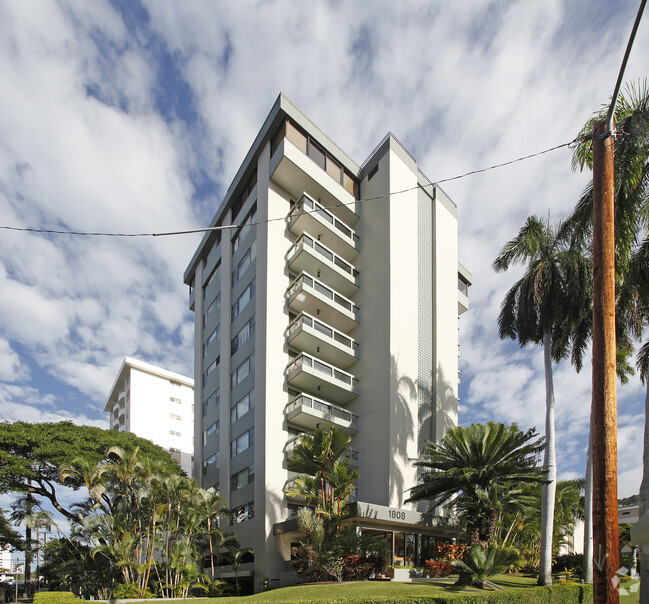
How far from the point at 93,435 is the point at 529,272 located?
102 ft

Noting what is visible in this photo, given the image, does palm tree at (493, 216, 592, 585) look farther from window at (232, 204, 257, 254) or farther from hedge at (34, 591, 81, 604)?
hedge at (34, 591, 81, 604)

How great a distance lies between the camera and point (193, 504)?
94.0 ft

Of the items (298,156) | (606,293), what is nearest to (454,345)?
(298,156)

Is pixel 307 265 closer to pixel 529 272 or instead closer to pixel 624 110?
pixel 529 272

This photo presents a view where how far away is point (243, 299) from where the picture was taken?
38281 mm

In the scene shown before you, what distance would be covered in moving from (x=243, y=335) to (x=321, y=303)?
6.19m

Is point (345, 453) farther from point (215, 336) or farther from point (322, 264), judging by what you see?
point (215, 336)

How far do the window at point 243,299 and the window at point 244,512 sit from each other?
13078mm

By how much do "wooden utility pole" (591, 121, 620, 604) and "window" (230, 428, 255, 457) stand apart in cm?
2551

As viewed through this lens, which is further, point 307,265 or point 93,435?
point 93,435

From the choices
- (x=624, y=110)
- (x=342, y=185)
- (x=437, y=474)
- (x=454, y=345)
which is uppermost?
(x=342, y=185)

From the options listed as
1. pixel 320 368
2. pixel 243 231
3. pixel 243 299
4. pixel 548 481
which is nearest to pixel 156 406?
pixel 243 299

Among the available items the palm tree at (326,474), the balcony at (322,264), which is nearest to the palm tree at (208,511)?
the palm tree at (326,474)

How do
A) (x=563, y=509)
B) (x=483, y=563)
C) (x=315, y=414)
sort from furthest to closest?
(x=563, y=509) < (x=315, y=414) < (x=483, y=563)
